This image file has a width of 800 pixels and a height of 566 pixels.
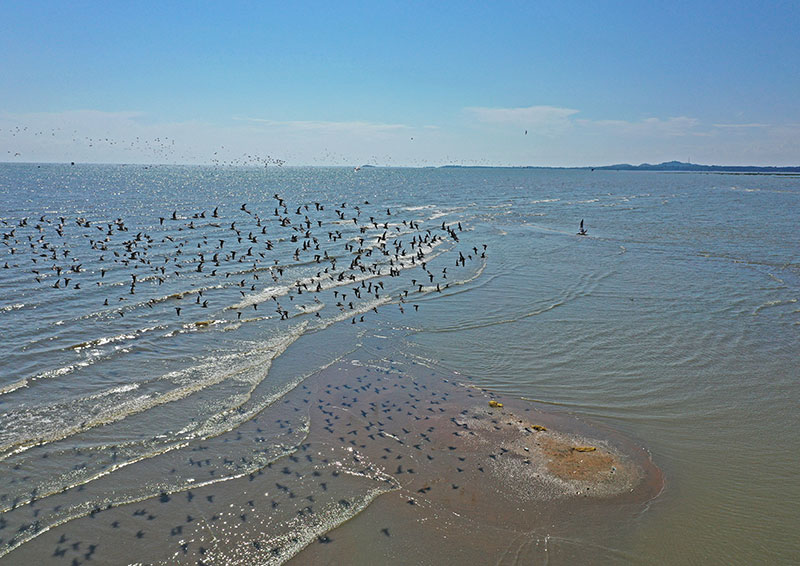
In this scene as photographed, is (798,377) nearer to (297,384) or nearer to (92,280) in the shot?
(297,384)

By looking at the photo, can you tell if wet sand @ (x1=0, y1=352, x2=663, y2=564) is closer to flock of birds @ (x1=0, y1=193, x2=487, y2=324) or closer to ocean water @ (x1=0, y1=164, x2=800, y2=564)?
ocean water @ (x1=0, y1=164, x2=800, y2=564)

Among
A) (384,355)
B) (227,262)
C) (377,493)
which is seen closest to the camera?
(377,493)

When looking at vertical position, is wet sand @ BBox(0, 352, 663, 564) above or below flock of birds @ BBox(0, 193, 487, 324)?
below

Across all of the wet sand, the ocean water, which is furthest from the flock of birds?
the wet sand

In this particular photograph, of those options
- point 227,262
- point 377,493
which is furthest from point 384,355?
point 227,262

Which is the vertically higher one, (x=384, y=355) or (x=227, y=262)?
(x=227, y=262)

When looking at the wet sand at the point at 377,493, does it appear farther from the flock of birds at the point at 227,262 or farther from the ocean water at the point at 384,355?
the flock of birds at the point at 227,262

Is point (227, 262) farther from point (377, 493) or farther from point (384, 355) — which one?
point (377, 493)
